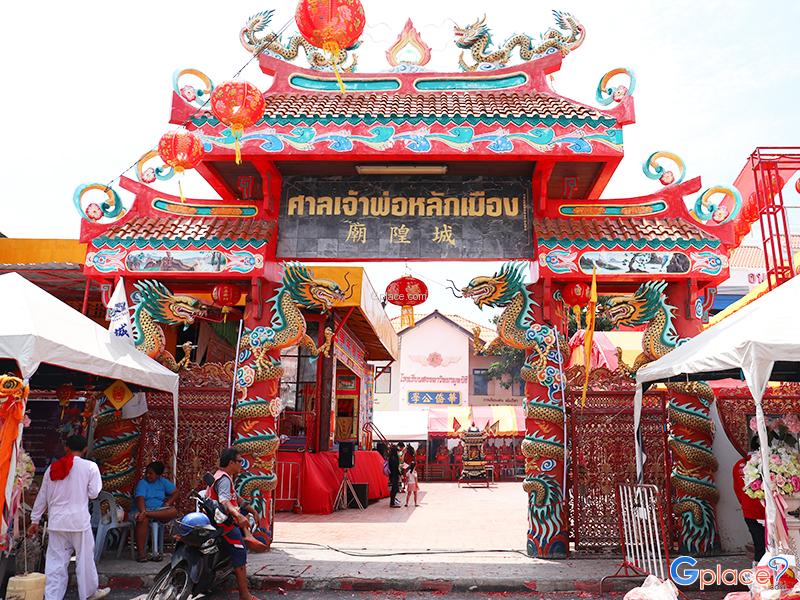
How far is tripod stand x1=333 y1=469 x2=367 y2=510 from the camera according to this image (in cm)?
1499

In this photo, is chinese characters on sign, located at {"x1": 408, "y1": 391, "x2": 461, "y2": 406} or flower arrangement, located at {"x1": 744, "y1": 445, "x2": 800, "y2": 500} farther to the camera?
chinese characters on sign, located at {"x1": 408, "y1": 391, "x2": 461, "y2": 406}

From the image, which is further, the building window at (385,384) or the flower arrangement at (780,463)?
the building window at (385,384)

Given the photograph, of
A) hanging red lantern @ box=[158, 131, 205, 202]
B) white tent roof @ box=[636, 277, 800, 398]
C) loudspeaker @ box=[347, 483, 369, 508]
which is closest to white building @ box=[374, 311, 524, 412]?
loudspeaker @ box=[347, 483, 369, 508]

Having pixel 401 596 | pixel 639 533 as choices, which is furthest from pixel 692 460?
pixel 401 596

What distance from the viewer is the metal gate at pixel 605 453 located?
8742 mm

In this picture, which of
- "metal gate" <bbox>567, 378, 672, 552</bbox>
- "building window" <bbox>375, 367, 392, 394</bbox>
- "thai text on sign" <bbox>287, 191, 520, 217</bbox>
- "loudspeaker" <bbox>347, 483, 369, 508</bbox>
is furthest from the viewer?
"building window" <bbox>375, 367, 392, 394</bbox>

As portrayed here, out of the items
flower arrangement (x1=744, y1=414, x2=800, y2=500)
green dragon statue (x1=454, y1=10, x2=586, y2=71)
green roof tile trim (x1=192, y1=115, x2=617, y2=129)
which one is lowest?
flower arrangement (x1=744, y1=414, x2=800, y2=500)

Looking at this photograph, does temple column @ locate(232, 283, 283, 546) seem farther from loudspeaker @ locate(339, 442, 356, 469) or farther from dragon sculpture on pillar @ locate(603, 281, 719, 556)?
loudspeaker @ locate(339, 442, 356, 469)

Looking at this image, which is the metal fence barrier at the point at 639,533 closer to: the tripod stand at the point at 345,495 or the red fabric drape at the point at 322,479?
the red fabric drape at the point at 322,479

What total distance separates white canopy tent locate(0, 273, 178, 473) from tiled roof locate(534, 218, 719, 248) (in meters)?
5.44

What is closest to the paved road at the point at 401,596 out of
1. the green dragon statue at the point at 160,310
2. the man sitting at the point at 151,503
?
the man sitting at the point at 151,503

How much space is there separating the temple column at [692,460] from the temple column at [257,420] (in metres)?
5.25

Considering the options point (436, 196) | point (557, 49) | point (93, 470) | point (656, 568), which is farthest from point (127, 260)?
point (656, 568)

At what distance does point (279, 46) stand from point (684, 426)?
25.6ft
